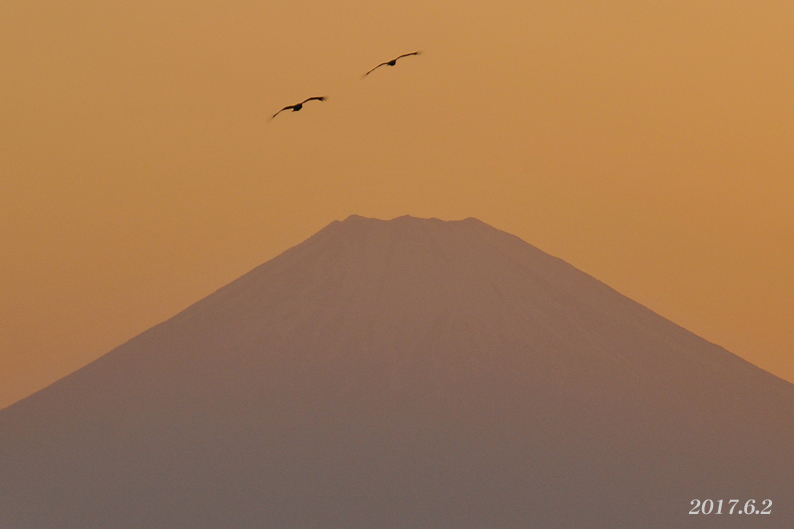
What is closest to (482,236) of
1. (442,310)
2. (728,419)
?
(442,310)

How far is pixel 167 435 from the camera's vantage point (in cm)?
5806

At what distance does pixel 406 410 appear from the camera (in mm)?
57781

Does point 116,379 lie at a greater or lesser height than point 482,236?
lesser

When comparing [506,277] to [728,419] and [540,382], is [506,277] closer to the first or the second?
[540,382]

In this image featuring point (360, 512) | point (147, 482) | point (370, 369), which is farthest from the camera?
point (370, 369)

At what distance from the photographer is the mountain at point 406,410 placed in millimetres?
49906

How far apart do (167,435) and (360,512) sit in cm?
1474

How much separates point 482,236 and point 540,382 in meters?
18.4

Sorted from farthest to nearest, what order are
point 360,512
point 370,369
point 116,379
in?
Answer: point 116,379 → point 370,369 → point 360,512

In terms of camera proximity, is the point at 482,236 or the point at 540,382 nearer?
the point at 540,382

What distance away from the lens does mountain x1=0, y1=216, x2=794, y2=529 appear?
49.9 m

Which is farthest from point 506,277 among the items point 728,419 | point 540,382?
point 728,419

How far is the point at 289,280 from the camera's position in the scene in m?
72.2

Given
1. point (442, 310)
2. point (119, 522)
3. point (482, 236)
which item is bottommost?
point (119, 522)
